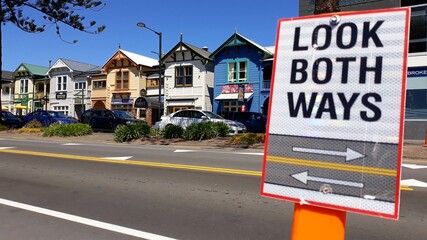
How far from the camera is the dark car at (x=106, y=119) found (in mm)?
24688

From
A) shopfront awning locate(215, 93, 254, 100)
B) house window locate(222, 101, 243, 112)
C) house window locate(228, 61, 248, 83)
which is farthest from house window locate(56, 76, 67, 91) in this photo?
house window locate(228, 61, 248, 83)

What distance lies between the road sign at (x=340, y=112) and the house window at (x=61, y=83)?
158 ft

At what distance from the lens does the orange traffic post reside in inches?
83.4

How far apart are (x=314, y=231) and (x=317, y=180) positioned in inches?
11.7

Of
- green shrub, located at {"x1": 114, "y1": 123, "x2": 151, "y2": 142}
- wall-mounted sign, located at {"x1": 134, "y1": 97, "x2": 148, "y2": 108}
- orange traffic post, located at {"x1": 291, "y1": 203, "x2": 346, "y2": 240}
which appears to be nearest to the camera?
orange traffic post, located at {"x1": 291, "y1": 203, "x2": 346, "y2": 240}

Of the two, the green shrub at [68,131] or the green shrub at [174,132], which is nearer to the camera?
the green shrub at [174,132]

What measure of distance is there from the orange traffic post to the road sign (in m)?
0.07

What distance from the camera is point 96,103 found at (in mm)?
44062

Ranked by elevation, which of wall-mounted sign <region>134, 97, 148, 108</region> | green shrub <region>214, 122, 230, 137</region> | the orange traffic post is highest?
wall-mounted sign <region>134, 97, 148, 108</region>

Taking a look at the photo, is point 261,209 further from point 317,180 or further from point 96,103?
point 96,103

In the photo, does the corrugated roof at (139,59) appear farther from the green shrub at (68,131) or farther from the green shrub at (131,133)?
the green shrub at (131,133)

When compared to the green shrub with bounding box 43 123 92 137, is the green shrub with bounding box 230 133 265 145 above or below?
above

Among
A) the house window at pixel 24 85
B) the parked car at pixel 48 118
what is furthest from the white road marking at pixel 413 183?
the house window at pixel 24 85

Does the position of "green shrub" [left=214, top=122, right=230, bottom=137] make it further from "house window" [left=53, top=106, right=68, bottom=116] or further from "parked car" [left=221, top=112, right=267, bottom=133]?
"house window" [left=53, top=106, right=68, bottom=116]
